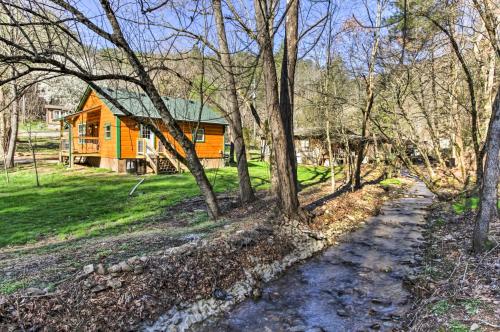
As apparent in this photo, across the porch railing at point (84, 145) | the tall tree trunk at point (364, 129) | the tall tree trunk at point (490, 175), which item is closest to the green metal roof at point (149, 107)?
the porch railing at point (84, 145)

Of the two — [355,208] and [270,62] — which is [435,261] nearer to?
[355,208]

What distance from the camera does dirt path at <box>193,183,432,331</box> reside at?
4605mm

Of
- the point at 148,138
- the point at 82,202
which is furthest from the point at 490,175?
the point at 148,138

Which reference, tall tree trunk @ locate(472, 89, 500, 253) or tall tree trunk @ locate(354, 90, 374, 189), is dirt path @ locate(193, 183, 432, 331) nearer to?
tall tree trunk @ locate(472, 89, 500, 253)

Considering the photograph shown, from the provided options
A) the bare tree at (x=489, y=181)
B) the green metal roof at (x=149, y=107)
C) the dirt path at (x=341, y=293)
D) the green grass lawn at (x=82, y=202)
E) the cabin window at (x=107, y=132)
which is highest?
the green metal roof at (x=149, y=107)

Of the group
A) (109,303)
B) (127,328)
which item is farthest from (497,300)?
(109,303)

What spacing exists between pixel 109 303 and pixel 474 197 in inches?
417

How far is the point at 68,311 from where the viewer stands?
4090 millimetres

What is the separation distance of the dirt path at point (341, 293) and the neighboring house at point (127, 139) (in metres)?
12.2

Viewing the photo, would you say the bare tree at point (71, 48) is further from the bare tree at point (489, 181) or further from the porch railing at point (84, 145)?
the porch railing at point (84, 145)

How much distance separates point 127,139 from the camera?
20391 mm

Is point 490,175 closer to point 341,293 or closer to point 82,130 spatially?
point 341,293

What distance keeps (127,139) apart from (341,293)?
1769cm

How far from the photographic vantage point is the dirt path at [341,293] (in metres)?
4.61
